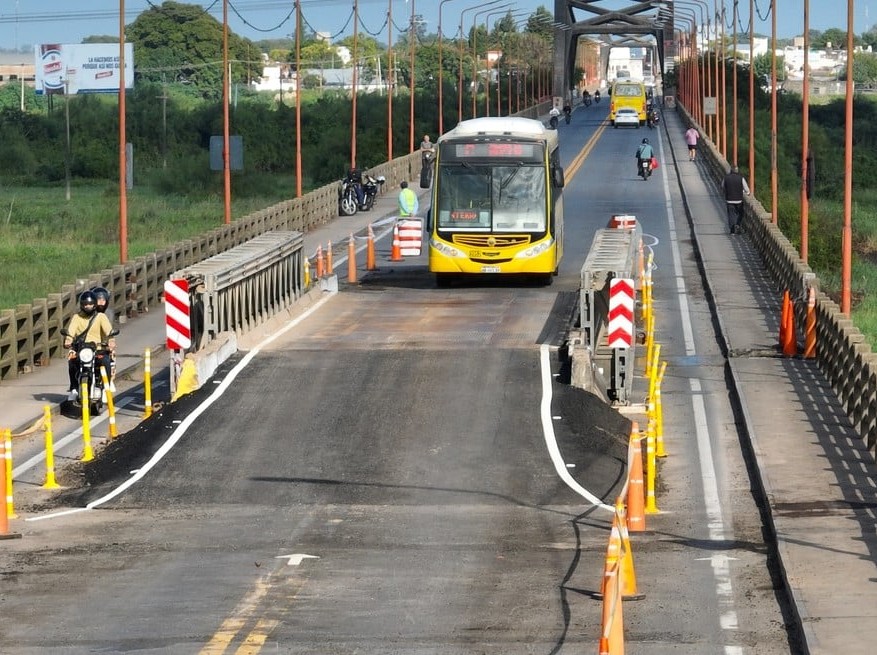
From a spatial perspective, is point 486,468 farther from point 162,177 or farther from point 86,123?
point 86,123

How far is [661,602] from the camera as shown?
1302cm

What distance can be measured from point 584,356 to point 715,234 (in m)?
28.6

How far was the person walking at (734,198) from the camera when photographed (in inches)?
1945

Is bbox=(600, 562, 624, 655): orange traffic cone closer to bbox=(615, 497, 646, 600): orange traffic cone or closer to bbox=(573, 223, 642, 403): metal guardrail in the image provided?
bbox=(615, 497, 646, 600): orange traffic cone

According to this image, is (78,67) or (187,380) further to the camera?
(78,67)

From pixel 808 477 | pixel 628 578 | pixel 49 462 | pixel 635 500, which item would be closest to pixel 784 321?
pixel 808 477

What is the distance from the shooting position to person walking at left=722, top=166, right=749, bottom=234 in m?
49.4

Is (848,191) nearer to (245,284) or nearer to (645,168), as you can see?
(245,284)

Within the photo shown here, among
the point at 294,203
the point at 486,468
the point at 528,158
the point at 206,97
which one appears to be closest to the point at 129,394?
the point at 486,468

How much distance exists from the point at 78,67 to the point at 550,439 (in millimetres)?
133115

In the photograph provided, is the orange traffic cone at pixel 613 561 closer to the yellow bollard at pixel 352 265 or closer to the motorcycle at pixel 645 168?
the yellow bollard at pixel 352 265

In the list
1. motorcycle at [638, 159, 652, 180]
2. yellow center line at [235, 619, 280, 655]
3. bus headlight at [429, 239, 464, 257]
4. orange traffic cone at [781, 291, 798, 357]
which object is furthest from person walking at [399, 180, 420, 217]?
yellow center line at [235, 619, 280, 655]

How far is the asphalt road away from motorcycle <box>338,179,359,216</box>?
29.0m

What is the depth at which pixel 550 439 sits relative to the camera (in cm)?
1994
